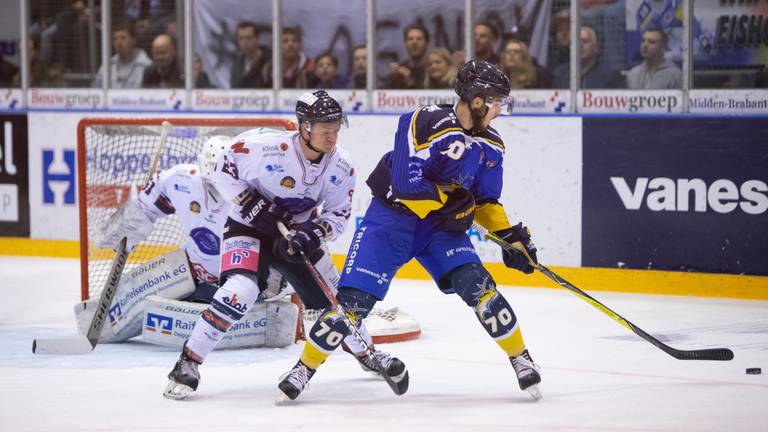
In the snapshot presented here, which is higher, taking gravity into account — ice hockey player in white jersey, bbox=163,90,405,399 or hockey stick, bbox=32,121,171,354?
ice hockey player in white jersey, bbox=163,90,405,399

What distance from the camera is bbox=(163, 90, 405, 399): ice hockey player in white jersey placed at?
480 cm

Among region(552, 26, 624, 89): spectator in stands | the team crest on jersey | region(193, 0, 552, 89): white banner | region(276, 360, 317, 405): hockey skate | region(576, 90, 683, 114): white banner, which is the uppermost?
region(193, 0, 552, 89): white banner

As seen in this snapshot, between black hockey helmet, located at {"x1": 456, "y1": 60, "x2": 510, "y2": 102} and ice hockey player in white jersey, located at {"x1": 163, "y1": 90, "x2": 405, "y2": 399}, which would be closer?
black hockey helmet, located at {"x1": 456, "y1": 60, "x2": 510, "y2": 102}

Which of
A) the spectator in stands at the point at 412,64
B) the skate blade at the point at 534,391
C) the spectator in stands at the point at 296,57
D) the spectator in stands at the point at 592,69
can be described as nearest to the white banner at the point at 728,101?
the spectator in stands at the point at 592,69

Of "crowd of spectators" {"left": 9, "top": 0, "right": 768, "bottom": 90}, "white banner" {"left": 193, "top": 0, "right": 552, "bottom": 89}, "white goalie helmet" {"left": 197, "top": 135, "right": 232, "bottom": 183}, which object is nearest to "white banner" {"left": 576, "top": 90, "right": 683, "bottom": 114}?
"crowd of spectators" {"left": 9, "top": 0, "right": 768, "bottom": 90}

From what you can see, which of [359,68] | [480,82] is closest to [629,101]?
[359,68]

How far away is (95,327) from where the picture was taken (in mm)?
5852

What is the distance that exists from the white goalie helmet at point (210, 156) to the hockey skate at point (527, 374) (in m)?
1.70

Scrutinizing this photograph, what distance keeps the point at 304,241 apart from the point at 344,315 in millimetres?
341

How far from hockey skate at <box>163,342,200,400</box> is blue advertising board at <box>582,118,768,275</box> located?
11.5 feet

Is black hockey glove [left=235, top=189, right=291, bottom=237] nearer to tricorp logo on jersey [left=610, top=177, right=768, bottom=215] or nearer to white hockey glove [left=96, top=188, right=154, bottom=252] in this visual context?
white hockey glove [left=96, top=188, right=154, bottom=252]

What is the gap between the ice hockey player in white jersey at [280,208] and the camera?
480 cm

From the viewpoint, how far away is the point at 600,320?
6672 mm

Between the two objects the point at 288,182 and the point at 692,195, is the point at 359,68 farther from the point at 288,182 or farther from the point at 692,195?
the point at 288,182
